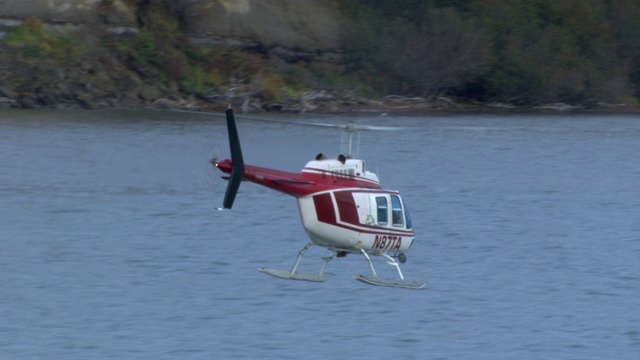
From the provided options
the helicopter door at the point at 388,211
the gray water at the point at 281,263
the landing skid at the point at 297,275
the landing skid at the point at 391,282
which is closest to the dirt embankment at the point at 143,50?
the gray water at the point at 281,263

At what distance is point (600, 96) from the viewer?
58781 millimetres

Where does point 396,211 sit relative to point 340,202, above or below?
below

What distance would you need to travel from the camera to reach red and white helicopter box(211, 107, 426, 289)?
16.3 m

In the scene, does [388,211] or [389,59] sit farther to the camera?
[389,59]

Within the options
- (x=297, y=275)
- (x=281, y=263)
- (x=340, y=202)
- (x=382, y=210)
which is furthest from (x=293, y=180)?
(x=281, y=263)

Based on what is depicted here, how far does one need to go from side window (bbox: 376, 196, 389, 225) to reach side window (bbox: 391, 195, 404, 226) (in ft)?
0.47

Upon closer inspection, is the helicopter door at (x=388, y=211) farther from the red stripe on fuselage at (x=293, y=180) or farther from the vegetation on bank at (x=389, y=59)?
the vegetation on bank at (x=389, y=59)

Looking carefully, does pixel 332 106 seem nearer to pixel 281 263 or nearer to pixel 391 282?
pixel 281 263

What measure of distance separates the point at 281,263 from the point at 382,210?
376cm

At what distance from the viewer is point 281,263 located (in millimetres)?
20812

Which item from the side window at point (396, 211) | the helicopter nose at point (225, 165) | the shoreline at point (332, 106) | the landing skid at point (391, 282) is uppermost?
the helicopter nose at point (225, 165)

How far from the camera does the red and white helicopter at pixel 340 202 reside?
1628cm

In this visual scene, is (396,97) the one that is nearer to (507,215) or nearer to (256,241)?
(507,215)

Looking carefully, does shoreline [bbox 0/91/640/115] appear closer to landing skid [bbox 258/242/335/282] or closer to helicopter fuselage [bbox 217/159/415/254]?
landing skid [bbox 258/242/335/282]
